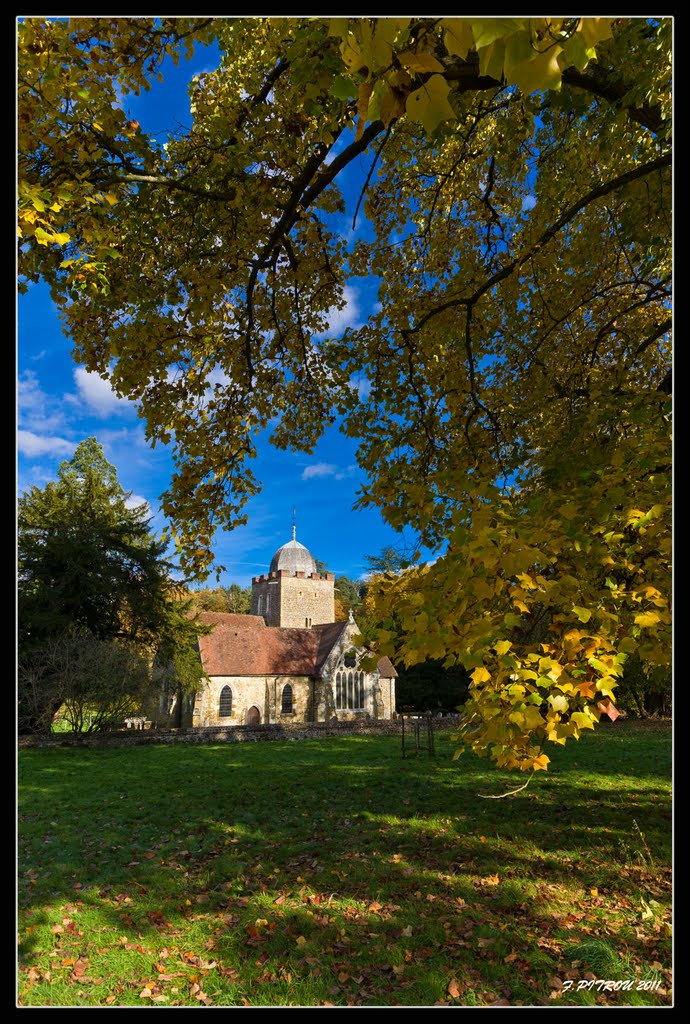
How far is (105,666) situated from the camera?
18.3m

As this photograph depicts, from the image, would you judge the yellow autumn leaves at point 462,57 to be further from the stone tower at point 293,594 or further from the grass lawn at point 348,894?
the stone tower at point 293,594

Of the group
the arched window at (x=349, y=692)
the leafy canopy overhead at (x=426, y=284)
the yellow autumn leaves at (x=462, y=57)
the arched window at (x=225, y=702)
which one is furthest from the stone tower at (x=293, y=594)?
the yellow autumn leaves at (x=462, y=57)

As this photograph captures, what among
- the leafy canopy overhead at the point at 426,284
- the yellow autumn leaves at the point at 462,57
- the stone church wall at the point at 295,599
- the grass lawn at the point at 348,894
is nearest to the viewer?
the yellow autumn leaves at the point at 462,57

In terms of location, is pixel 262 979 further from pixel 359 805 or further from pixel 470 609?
pixel 359 805

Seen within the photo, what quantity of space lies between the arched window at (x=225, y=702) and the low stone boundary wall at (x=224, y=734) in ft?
31.4

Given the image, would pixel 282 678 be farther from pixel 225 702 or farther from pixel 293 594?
pixel 293 594

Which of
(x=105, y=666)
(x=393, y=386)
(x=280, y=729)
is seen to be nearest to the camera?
(x=393, y=386)

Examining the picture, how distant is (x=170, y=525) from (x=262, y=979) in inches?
149

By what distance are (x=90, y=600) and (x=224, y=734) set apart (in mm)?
6989

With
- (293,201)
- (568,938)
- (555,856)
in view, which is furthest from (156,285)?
(555,856)

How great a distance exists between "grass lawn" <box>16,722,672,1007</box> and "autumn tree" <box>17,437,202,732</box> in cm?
723

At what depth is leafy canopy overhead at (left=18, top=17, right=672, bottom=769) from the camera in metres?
2.77

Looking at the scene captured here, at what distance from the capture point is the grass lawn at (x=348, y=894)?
159 inches

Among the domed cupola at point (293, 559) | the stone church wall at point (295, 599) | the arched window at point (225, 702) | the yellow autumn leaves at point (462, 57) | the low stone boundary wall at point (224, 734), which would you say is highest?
the yellow autumn leaves at point (462, 57)
